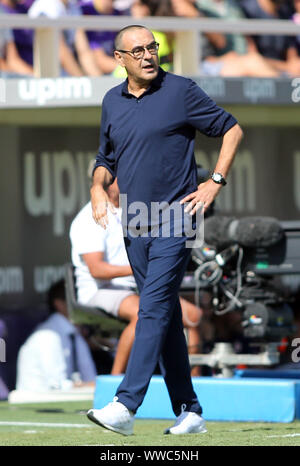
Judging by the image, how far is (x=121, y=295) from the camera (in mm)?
8727

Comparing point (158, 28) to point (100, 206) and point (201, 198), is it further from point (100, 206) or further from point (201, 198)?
point (201, 198)

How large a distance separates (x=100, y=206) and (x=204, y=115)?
68 centimetres

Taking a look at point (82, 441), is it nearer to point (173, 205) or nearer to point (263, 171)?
point (173, 205)

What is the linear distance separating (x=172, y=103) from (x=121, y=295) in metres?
3.17

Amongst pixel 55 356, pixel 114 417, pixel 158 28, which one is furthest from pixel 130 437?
pixel 158 28

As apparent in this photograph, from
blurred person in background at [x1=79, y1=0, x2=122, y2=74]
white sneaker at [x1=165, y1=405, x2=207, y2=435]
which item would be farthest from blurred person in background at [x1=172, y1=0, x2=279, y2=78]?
white sneaker at [x1=165, y1=405, x2=207, y2=435]

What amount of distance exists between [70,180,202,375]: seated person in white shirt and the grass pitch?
2.55 ft

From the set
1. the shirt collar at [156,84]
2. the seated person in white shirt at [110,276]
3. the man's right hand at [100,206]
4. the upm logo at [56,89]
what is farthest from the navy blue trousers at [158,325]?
the upm logo at [56,89]

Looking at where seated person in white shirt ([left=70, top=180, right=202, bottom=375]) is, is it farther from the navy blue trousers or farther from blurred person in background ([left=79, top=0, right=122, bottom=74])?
the navy blue trousers

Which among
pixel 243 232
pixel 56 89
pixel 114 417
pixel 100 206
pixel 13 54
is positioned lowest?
pixel 114 417

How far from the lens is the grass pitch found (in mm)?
5539

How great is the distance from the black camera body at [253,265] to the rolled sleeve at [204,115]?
232cm

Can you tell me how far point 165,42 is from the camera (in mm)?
10656
